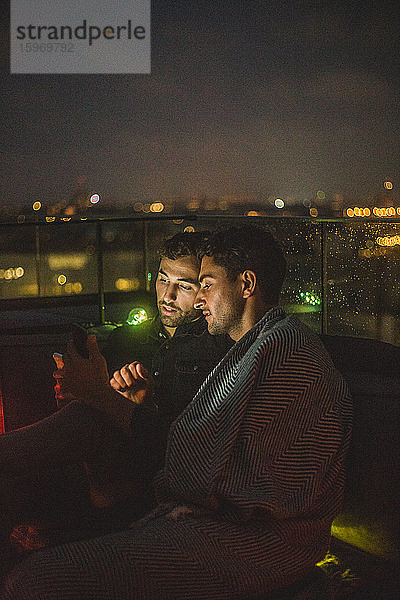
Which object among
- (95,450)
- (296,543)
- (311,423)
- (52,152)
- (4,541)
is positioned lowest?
(4,541)

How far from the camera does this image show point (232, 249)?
178 cm

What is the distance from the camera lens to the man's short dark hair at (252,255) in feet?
5.80

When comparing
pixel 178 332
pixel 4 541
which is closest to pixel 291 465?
pixel 4 541

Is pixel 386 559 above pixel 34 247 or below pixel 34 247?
below

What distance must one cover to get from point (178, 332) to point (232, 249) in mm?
656

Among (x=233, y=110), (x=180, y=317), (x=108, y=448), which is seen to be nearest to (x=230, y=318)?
(x=108, y=448)

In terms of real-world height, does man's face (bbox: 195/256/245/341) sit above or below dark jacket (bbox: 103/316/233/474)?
above

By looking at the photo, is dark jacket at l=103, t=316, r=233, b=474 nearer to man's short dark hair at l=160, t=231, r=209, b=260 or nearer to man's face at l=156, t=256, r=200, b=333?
man's face at l=156, t=256, r=200, b=333

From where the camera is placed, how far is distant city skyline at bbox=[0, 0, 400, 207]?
3707 mm

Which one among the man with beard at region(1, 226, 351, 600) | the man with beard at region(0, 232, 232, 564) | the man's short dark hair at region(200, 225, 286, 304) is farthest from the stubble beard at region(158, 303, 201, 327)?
the man with beard at region(1, 226, 351, 600)

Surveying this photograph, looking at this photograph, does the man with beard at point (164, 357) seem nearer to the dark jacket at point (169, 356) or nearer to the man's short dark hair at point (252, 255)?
the dark jacket at point (169, 356)

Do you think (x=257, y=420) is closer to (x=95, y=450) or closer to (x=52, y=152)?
(x=95, y=450)

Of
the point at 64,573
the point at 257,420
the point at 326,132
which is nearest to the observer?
the point at 64,573

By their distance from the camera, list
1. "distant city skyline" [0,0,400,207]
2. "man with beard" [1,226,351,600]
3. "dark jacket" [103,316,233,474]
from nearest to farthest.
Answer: "man with beard" [1,226,351,600]
"dark jacket" [103,316,233,474]
"distant city skyline" [0,0,400,207]
